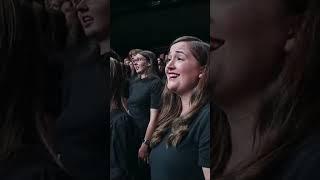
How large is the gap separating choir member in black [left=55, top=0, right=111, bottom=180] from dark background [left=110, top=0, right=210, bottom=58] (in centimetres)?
14

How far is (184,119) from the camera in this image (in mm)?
5414

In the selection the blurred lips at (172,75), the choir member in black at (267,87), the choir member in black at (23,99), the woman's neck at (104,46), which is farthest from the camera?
the choir member in black at (23,99)

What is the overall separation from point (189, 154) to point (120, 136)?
28.6 inches

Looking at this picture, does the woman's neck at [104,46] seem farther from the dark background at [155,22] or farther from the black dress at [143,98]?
the black dress at [143,98]

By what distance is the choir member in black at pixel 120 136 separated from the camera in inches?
223

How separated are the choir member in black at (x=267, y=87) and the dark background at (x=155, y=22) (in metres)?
0.14

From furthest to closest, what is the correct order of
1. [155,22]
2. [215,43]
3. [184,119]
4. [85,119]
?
[85,119], [155,22], [184,119], [215,43]

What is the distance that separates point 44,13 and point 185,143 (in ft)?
6.34

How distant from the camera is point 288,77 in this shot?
16.4 ft

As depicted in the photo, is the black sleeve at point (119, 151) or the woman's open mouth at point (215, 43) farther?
the black sleeve at point (119, 151)

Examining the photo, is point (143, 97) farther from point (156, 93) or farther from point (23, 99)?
point (23, 99)

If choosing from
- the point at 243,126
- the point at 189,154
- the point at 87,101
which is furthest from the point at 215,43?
the point at 87,101

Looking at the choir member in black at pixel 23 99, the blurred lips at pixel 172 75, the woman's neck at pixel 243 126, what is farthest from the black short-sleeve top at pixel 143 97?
the choir member in black at pixel 23 99

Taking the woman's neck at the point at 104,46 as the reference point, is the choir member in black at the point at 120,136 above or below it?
below
